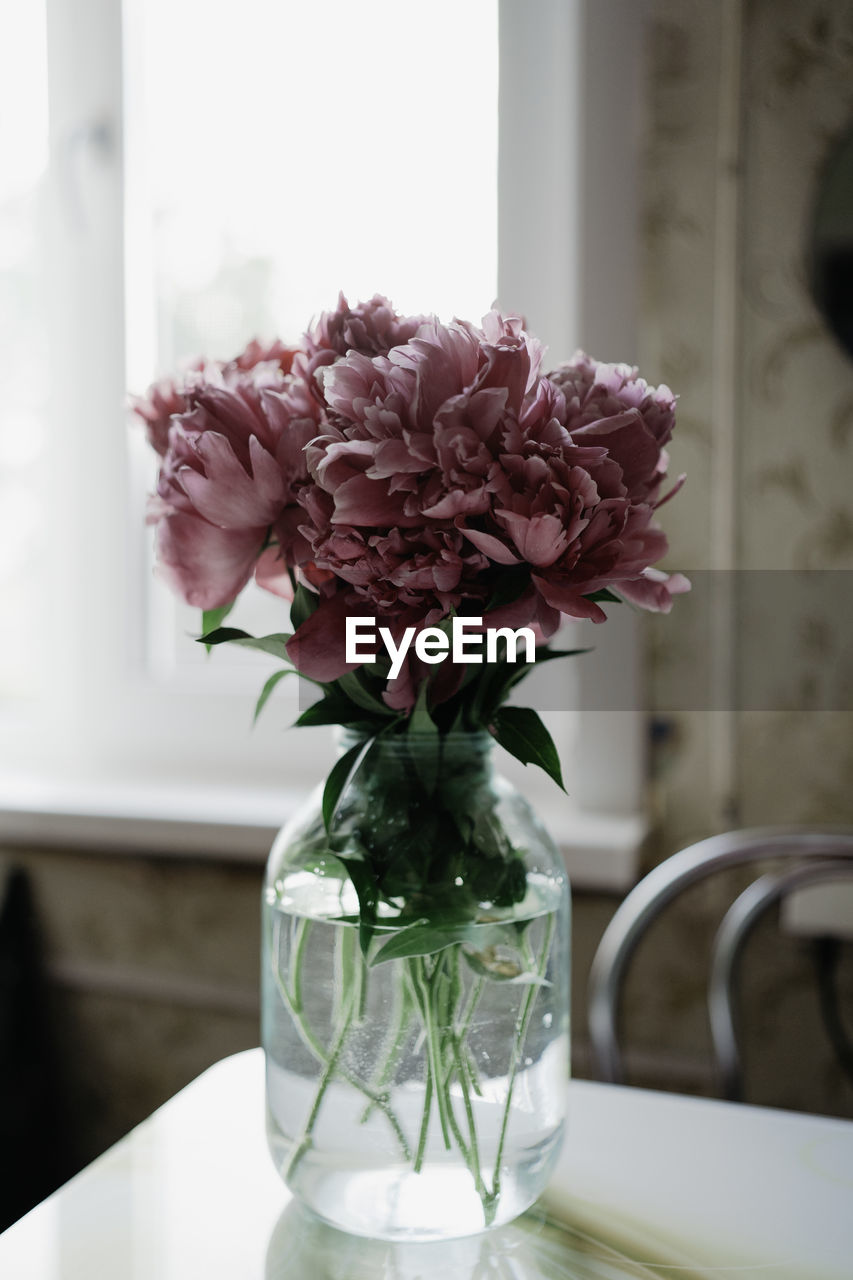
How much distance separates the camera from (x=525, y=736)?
482 millimetres

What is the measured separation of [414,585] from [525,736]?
10 centimetres

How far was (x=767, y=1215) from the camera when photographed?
1.85 ft

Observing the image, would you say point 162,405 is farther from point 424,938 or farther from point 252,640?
point 424,938

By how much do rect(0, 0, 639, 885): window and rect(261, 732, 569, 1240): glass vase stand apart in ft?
2.77

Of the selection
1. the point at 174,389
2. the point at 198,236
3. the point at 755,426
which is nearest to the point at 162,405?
the point at 174,389

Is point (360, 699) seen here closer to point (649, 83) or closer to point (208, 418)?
point (208, 418)

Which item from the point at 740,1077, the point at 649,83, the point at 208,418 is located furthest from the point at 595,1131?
the point at 649,83

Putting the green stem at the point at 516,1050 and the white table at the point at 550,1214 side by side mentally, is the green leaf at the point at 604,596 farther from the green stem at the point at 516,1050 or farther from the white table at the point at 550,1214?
the white table at the point at 550,1214

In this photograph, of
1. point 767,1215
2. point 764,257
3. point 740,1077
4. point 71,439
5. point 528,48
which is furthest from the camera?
point 71,439

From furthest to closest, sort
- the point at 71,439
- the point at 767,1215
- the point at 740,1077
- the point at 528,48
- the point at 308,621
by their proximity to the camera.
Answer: the point at 71,439, the point at 528,48, the point at 740,1077, the point at 767,1215, the point at 308,621

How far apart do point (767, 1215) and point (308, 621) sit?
40 centimetres

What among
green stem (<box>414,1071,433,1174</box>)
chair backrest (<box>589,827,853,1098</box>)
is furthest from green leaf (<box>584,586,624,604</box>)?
chair backrest (<box>589,827,853,1098</box>)

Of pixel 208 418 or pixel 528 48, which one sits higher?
pixel 528 48

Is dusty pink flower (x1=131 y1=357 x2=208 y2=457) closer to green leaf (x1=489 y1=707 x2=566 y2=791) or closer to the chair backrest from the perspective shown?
green leaf (x1=489 y1=707 x2=566 y2=791)
